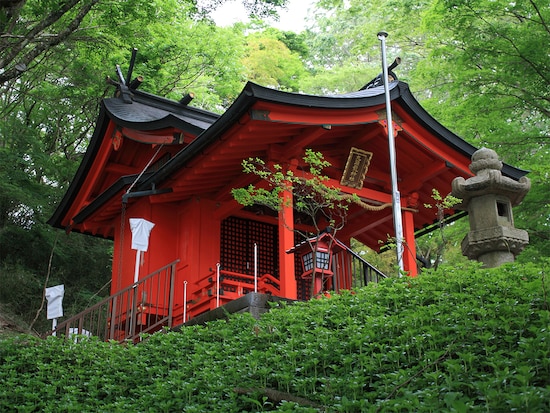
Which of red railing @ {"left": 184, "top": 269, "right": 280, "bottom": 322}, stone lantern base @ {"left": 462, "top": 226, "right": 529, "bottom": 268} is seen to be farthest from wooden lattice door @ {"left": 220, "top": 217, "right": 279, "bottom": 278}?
stone lantern base @ {"left": 462, "top": 226, "right": 529, "bottom": 268}

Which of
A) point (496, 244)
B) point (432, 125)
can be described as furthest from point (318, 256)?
point (432, 125)

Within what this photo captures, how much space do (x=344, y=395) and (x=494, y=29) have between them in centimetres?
1052

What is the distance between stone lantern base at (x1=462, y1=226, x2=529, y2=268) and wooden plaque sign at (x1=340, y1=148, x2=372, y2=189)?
3.45 metres

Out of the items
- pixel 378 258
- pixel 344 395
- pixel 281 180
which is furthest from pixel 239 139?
pixel 378 258

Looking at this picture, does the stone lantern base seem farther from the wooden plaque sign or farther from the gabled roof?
the wooden plaque sign

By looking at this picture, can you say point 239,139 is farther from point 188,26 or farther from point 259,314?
point 188,26

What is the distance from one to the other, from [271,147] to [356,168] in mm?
1890

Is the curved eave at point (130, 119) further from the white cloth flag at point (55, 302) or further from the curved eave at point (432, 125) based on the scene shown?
the curved eave at point (432, 125)

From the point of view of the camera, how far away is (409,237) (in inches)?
502

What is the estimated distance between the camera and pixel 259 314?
8734 mm

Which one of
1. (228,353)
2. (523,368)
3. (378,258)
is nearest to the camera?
(523,368)

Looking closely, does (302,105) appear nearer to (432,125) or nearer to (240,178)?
(240,178)

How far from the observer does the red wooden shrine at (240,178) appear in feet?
35.1

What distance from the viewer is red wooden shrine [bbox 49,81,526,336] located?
10.7 metres
